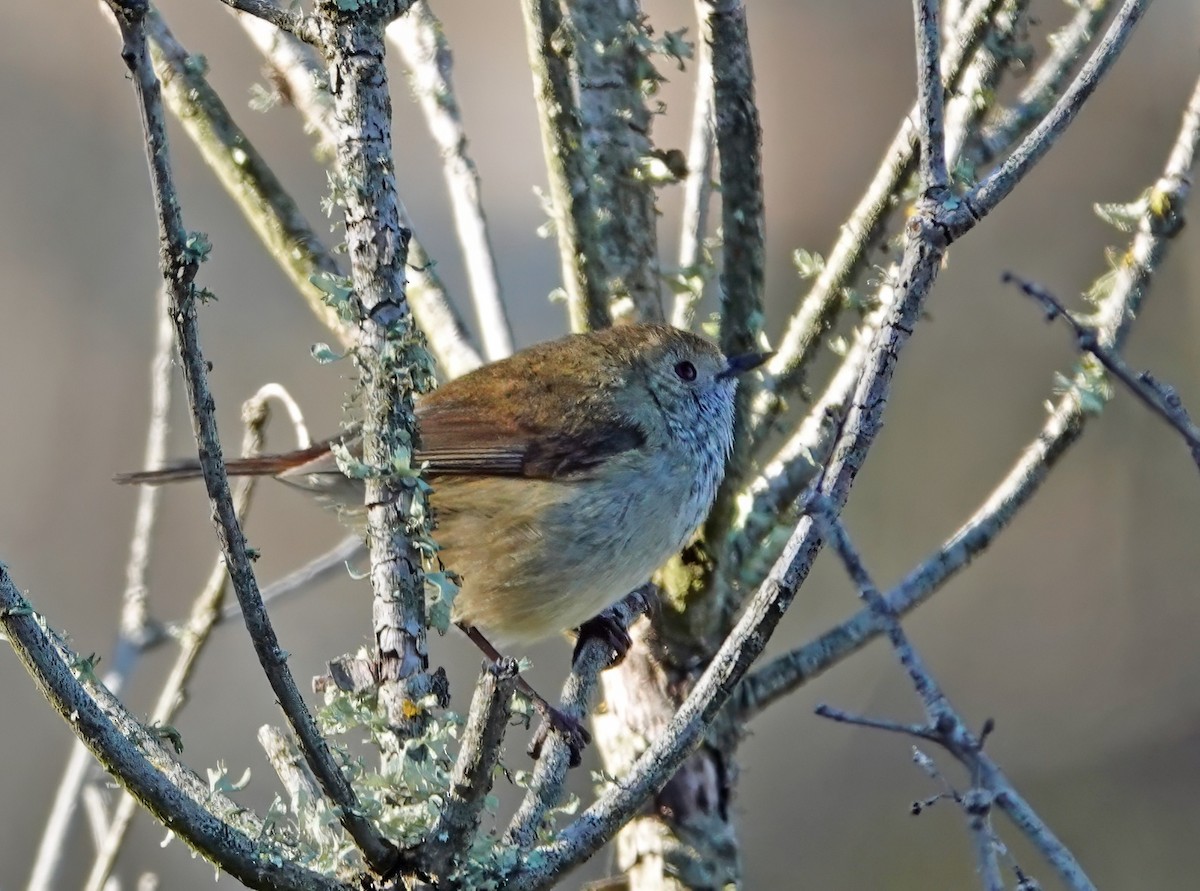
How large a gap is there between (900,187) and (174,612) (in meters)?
3.58

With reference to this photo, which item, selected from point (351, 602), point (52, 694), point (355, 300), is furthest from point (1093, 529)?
point (52, 694)

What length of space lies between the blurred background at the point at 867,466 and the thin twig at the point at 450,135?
2.17m

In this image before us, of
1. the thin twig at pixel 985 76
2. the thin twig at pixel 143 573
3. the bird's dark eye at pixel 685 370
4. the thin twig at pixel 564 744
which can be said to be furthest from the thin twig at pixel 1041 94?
the thin twig at pixel 143 573

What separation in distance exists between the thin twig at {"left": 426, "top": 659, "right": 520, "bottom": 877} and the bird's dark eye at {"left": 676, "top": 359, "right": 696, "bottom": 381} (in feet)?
6.18

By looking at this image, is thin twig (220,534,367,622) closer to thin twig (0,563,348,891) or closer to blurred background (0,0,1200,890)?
thin twig (0,563,348,891)

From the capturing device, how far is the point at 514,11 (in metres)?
6.08

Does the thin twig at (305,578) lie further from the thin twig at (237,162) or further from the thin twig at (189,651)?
the thin twig at (237,162)

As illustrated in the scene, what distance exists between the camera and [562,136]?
2.74 metres

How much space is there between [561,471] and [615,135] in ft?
Result: 2.53

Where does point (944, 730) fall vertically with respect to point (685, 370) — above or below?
below

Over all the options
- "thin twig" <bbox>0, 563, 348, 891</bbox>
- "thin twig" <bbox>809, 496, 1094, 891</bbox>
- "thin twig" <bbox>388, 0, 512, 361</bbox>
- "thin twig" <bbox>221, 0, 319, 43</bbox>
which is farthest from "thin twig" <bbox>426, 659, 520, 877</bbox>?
A: "thin twig" <bbox>388, 0, 512, 361</bbox>

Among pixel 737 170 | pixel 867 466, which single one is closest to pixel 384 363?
pixel 737 170

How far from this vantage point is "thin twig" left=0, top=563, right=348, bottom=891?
4.29 ft

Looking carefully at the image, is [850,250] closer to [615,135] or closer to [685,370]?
[615,135]
